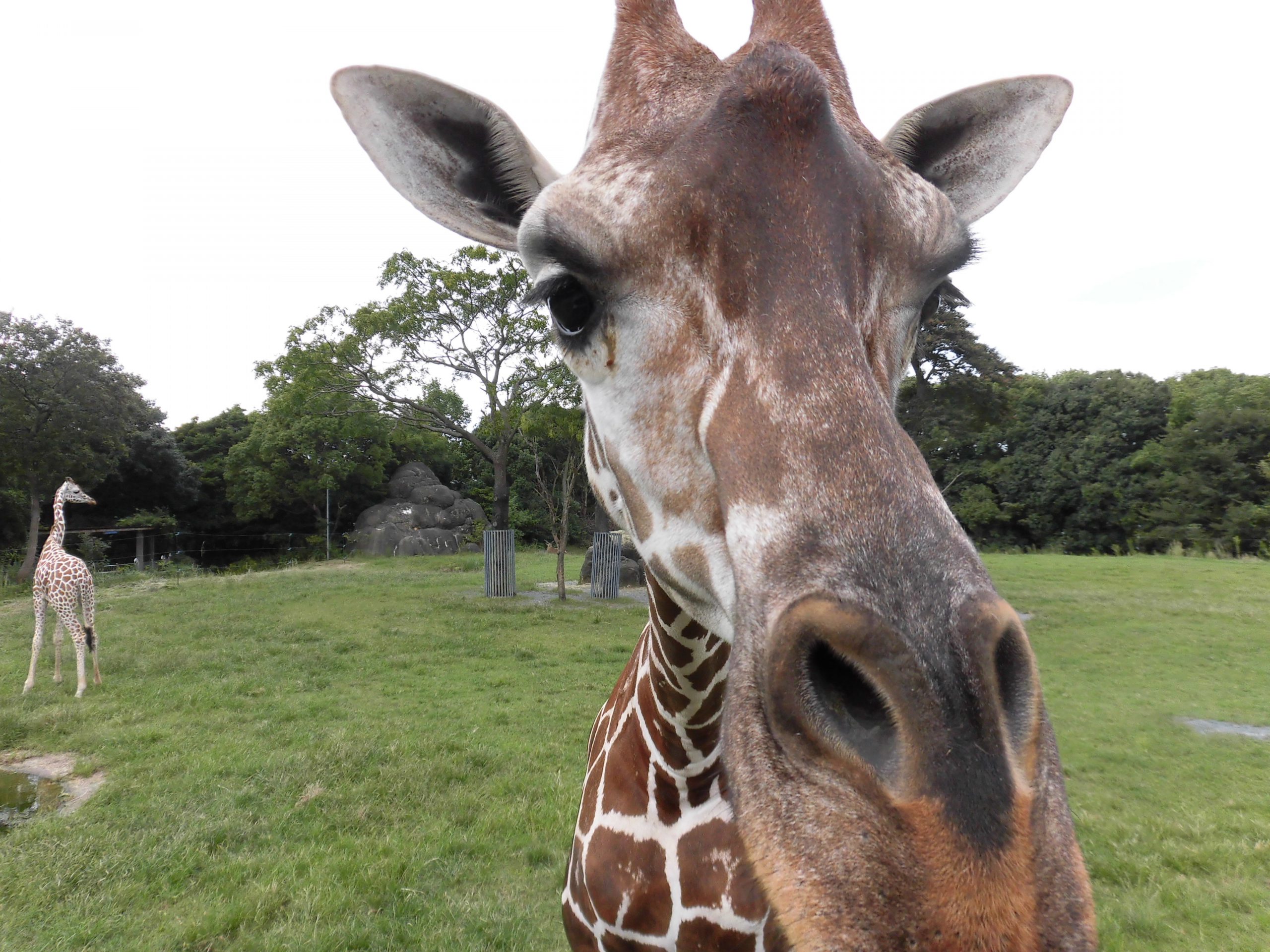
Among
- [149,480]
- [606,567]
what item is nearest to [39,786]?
[606,567]

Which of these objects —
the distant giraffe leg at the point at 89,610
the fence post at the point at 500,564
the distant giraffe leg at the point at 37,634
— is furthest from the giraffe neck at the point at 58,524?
the fence post at the point at 500,564

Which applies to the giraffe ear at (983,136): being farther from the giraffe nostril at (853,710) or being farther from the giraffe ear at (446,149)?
the giraffe nostril at (853,710)

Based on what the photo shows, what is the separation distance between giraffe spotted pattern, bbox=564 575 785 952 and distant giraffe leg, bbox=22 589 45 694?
10.1m

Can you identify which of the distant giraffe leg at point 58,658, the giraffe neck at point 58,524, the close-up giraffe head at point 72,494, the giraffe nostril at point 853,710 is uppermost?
the close-up giraffe head at point 72,494

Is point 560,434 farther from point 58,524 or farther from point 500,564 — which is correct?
point 58,524

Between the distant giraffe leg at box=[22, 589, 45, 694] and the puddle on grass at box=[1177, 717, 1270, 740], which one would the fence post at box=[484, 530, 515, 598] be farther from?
the puddle on grass at box=[1177, 717, 1270, 740]

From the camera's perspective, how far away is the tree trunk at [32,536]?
829 inches

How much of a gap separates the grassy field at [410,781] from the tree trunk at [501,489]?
6687mm

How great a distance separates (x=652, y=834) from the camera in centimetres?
217

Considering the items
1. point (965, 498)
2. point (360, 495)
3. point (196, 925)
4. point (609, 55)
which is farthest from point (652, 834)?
point (360, 495)

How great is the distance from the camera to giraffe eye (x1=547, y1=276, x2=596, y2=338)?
1674 millimetres

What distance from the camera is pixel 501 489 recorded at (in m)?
20.3

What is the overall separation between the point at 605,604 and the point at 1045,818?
1614 centimetres

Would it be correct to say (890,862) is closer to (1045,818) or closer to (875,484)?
(1045,818)
